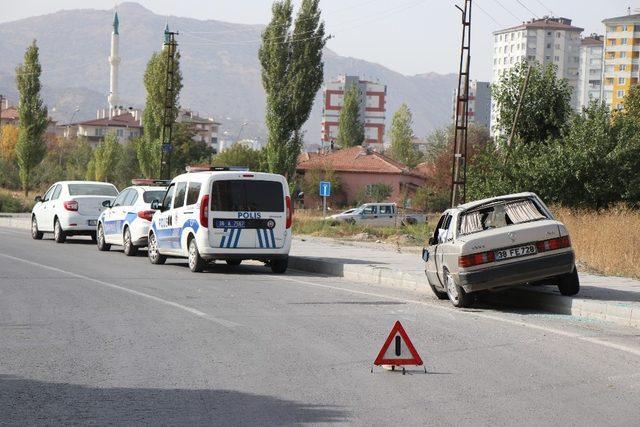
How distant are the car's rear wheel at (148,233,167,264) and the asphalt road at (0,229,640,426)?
19.5ft

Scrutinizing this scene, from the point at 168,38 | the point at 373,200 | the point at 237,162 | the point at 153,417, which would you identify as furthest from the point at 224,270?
the point at 237,162

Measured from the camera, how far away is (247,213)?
2081 cm

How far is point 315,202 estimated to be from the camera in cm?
9450

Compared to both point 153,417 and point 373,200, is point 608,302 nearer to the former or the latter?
point 153,417

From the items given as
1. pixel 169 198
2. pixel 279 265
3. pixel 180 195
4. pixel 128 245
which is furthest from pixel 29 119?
pixel 279 265

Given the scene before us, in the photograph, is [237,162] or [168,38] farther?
[237,162]

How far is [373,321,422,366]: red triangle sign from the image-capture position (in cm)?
925

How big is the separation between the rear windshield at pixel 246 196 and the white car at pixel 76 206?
9.93 m

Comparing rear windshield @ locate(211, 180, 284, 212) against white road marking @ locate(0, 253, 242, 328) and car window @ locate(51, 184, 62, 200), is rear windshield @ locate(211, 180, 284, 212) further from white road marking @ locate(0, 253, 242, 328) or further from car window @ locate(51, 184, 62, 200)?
car window @ locate(51, 184, 62, 200)

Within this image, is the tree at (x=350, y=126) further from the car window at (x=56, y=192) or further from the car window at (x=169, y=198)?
the car window at (x=169, y=198)

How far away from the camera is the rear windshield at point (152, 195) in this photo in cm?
2577

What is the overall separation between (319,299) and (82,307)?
3616 millimetres

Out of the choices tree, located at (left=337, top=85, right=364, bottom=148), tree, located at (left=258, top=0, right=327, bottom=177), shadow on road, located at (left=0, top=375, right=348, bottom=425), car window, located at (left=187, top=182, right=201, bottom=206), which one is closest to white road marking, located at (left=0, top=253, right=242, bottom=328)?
car window, located at (left=187, top=182, right=201, bottom=206)

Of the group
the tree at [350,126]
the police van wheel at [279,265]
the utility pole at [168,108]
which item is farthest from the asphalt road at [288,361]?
the tree at [350,126]
